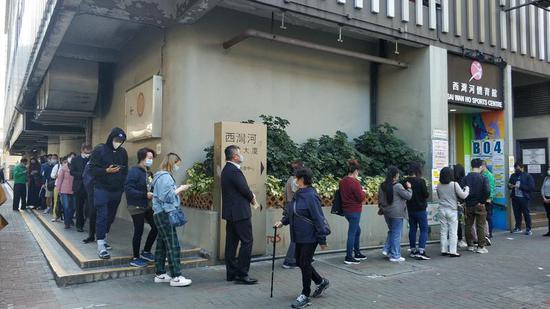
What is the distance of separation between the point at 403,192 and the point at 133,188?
4.30m

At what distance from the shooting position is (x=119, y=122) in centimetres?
1190

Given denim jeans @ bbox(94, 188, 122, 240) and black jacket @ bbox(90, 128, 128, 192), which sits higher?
black jacket @ bbox(90, 128, 128, 192)

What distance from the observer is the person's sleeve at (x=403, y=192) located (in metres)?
7.29

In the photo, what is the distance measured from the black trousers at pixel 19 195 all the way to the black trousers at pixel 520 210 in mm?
14236

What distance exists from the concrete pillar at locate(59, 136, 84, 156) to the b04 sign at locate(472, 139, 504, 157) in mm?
16807

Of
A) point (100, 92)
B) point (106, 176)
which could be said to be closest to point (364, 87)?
point (106, 176)

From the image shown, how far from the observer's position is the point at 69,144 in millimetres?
21859

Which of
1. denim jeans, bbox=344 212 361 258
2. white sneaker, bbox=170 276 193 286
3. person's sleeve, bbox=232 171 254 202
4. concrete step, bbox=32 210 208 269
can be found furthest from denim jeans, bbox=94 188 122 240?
denim jeans, bbox=344 212 361 258

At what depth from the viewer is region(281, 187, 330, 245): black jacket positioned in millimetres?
4949

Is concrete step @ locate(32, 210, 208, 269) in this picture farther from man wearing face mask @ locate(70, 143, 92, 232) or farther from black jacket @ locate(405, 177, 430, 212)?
black jacket @ locate(405, 177, 430, 212)

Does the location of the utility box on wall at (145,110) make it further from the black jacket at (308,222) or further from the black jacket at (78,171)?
the black jacket at (308,222)

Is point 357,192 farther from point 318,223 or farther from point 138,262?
point 138,262

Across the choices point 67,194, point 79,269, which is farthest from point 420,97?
point 67,194

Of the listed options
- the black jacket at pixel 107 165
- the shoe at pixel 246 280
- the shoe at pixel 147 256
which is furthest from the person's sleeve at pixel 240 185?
the black jacket at pixel 107 165
